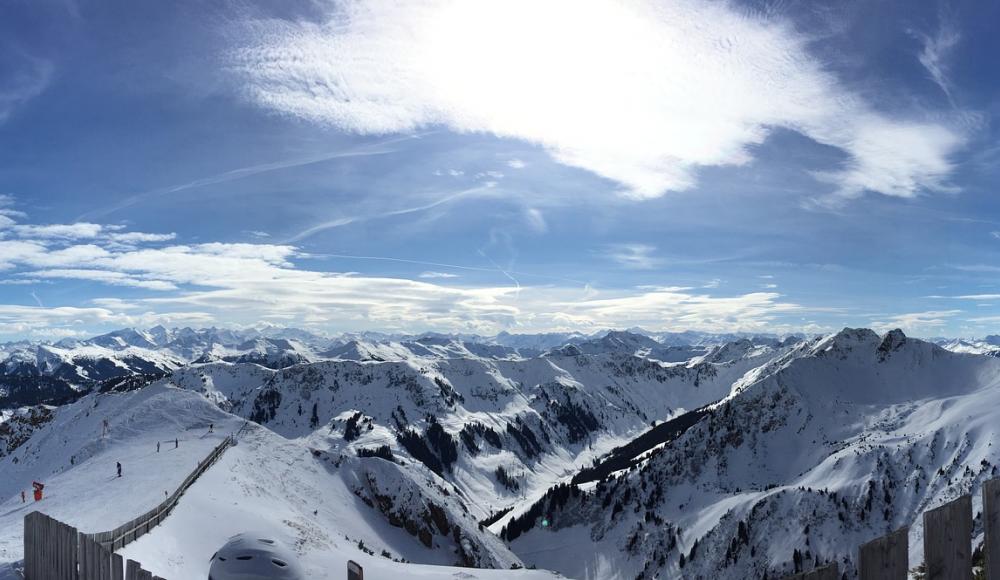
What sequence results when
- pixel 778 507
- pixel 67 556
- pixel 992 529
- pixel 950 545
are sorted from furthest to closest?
pixel 778 507, pixel 67 556, pixel 992 529, pixel 950 545

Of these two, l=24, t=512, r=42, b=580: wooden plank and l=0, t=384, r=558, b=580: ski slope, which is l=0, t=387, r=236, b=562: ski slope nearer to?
l=0, t=384, r=558, b=580: ski slope

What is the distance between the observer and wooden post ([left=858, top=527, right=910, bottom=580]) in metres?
4.54

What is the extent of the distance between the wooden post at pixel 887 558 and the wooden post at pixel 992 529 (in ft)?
4.26

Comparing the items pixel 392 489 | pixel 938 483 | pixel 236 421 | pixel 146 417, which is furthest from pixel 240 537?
pixel 938 483

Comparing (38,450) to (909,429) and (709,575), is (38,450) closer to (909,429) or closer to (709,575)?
(709,575)

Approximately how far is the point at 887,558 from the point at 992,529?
1680mm

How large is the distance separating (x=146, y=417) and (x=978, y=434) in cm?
19716

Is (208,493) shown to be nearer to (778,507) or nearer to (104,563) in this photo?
(104,563)

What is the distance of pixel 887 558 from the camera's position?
15.2ft

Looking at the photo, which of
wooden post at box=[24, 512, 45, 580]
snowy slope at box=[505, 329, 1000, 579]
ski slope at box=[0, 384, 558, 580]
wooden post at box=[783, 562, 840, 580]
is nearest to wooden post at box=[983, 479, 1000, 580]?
wooden post at box=[783, 562, 840, 580]

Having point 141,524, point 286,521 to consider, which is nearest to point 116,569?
point 141,524

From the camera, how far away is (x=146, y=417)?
97.3 m

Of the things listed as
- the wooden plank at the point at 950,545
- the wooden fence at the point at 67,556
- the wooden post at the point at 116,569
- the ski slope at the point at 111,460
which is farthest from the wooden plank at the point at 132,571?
the ski slope at the point at 111,460

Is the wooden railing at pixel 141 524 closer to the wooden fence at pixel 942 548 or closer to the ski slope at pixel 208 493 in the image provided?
the ski slope at pixel 208 493
